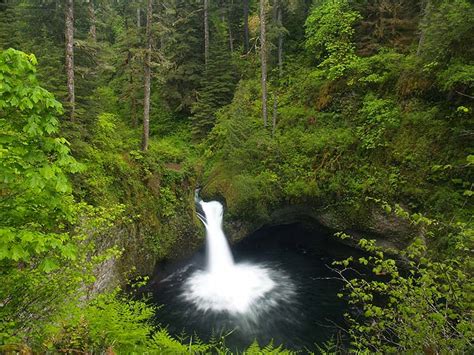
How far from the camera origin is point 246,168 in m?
17.6

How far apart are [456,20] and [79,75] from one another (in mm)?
15183

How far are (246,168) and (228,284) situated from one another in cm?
647

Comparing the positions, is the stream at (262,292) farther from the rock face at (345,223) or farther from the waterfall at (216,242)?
the rock face at (345,223)

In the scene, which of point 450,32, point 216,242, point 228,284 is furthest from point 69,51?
point 450,32

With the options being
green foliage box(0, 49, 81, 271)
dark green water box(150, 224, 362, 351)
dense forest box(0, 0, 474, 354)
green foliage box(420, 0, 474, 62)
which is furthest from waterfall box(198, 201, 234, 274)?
green foliage box(420, 0, 474, 62)

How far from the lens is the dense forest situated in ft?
13.8

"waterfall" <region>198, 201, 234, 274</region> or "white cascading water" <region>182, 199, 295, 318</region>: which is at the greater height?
"waterfall" <region>198, 201, 234, 274</region>

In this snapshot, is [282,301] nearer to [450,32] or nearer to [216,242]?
[216,242]

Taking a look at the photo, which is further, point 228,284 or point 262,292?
point 228,284

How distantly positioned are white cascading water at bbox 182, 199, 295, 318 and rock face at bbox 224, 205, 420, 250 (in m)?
0.97

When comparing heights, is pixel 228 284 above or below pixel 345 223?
below

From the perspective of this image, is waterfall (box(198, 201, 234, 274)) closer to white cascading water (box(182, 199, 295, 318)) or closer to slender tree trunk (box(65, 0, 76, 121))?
white cascading water (box(182, 199, 295, 318))

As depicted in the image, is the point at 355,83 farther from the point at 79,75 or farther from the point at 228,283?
the point at 79,75

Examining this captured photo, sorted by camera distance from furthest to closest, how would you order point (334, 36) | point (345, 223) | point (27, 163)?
point (334, 36)
point (345, 223)
point (27, 163)
